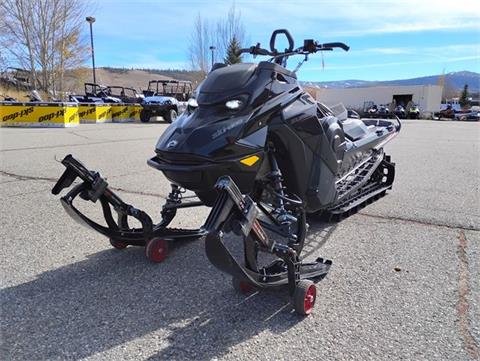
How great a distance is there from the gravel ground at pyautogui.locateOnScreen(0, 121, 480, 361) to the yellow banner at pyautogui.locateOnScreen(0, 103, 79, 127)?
510 inches

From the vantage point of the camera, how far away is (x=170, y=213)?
3594mm

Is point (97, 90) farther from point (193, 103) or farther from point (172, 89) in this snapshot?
point (193, 103)

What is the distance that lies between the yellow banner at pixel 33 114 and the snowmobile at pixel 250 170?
48.9 feet

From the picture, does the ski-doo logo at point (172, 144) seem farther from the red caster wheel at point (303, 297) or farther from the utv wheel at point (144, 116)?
the utv wheel at point (144, 116)

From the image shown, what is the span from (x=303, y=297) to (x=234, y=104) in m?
1.30

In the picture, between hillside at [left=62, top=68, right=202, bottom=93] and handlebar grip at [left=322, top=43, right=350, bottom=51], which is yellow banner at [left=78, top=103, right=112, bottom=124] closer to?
handlebar grip at [left=322, top=43, right=350, bottom=51]

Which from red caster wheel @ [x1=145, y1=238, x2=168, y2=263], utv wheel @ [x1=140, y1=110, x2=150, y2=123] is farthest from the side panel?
utv wheel @ [x1=140, y1=110, x2=150, y2=123]

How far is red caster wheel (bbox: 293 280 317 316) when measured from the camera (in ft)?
8.30

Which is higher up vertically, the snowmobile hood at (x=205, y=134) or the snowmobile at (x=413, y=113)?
the snowmobile hood at (x=205, y=134)

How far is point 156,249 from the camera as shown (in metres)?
3.31

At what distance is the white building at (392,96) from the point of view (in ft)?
158

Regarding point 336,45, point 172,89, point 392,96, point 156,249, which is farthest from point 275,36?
point 392,96

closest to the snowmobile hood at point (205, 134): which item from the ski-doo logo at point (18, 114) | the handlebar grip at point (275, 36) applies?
the handlebar grip at point (275, 36)

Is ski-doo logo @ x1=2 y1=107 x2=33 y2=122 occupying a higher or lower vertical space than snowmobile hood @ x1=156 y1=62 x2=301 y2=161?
lower
